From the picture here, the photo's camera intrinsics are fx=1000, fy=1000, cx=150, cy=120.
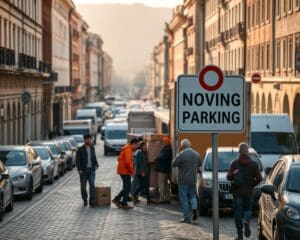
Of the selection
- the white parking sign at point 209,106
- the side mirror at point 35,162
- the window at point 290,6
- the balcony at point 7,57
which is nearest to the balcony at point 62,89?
the balcony at point 7,57

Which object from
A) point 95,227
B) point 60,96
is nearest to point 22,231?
point 95,227

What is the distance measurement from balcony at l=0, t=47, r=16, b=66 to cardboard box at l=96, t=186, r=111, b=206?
24.6 m

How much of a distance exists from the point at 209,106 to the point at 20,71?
145 feet

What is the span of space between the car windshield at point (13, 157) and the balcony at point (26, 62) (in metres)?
29.5

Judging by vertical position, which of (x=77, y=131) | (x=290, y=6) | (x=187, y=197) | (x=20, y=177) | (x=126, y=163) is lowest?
(x=77, y=131)

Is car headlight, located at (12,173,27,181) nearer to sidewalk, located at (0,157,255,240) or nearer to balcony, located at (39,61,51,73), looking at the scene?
sidewalk, located at (0,157,255,240)

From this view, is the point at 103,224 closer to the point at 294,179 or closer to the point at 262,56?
the point at 294,179

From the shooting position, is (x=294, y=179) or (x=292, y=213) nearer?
(x=292, y=213)

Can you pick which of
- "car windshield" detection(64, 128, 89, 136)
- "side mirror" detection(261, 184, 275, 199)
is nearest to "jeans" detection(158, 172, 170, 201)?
"side mirror" detection(261, 184, 275, 199)

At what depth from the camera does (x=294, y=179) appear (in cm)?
1389

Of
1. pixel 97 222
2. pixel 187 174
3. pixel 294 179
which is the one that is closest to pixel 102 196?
pixel 97 222

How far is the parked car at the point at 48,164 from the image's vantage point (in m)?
34.1

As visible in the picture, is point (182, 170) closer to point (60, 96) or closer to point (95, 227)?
point (95, 227)

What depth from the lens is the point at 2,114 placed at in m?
51.1
